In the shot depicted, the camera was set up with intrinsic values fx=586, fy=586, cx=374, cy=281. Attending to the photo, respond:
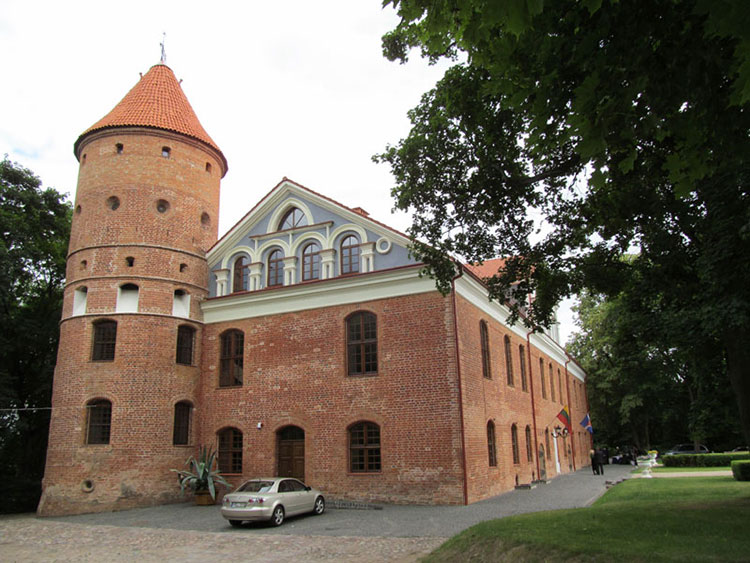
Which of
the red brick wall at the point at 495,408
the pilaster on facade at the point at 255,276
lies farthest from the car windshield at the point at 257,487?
the pilaster on facade at the point at 255,276

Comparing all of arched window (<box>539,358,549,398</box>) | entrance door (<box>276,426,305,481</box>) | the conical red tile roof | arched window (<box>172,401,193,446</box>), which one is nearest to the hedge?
arched window (<box>539,358,549,398</box>)

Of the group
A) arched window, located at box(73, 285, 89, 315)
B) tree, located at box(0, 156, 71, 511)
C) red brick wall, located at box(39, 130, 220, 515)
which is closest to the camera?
red brick wall, located at box(39, 130, 220, 515)

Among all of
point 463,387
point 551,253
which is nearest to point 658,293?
point 551,253

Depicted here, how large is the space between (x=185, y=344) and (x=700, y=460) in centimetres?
2841

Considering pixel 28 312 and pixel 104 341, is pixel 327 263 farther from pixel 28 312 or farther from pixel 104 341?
pixel 28 312

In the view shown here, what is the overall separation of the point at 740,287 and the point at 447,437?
9.49m

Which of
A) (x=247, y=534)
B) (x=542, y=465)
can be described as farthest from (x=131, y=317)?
(x=542, y=465)

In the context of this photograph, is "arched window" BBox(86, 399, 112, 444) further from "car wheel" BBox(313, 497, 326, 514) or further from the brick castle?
"car wheel" BBox(313, 497, 326, 514)

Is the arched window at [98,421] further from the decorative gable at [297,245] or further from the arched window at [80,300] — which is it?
the decorative gable at [297,245]

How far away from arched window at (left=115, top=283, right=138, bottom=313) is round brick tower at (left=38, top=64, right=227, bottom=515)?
4 cm

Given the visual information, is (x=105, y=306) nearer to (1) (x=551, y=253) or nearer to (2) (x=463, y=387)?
A: (2) (x=463, y=387)

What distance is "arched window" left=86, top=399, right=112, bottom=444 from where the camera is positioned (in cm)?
2014

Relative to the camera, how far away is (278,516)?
603 inches

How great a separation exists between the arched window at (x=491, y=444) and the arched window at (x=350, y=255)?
7.37 metres
